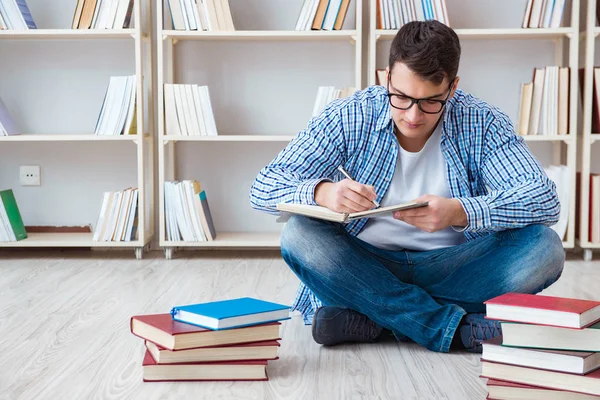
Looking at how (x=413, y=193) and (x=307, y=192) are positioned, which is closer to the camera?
(x=307, y=192)

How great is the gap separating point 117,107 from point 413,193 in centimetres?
168

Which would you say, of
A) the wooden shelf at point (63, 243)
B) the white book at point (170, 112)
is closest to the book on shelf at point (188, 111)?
the white book at point (170, 112)

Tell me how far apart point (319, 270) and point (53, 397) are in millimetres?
612

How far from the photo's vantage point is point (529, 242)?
1704 mm

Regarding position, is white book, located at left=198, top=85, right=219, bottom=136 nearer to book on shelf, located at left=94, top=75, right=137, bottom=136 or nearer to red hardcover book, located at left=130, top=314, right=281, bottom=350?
book on shelf, located at left=94, top=75, right=137, bottom=136

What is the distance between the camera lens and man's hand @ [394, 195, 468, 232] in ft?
5.08

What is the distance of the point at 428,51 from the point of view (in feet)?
5.37

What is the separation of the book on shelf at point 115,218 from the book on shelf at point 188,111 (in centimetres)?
33

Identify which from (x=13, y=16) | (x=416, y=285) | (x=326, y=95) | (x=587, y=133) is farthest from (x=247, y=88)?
(x=416, y=285)

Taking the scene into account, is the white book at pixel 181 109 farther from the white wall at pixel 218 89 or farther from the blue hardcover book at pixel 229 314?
the blue hardcover book at pixel 229 314

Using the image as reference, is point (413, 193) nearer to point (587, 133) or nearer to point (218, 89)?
point (587, 133)

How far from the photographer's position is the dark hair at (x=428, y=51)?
1.64 meters

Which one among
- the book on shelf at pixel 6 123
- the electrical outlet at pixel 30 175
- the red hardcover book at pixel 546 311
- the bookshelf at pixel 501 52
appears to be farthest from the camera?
the electrical outlet at pixel 30 175

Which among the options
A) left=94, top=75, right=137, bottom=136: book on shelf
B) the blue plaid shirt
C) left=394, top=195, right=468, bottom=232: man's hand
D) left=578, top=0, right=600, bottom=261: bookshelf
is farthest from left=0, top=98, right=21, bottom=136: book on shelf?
left=578, top=0, right=600, bottom=261: bookshelf
